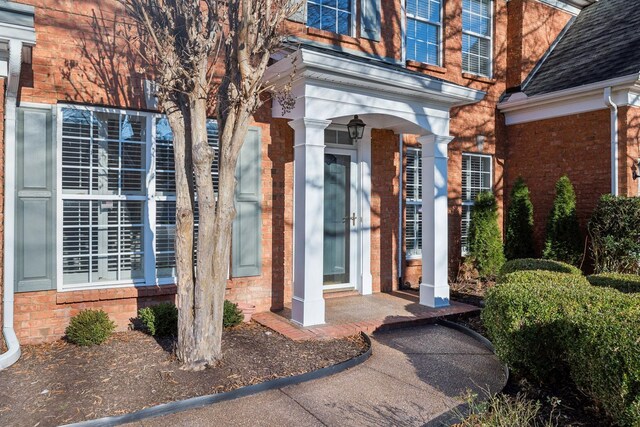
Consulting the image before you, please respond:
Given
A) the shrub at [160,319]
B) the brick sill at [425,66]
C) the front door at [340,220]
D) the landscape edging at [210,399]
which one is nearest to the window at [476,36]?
the brick sill at [425,66]

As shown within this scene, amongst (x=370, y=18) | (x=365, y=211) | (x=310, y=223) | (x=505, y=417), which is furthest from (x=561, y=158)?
(x=505, y=417)

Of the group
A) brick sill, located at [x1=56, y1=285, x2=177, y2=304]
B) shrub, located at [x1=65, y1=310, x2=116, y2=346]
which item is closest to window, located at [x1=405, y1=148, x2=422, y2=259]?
brick sill, located at [x1=56, y1=285, x2=177, y2=304]

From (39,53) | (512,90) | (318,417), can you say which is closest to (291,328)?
(318,417)

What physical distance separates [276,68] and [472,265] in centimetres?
517

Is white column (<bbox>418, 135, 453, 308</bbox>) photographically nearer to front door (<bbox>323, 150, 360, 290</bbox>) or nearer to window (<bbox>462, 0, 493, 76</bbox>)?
front door (<bbox>323, 150, 360, 290</bbox>)

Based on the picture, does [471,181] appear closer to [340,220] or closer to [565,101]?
[565,101]

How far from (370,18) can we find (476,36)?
2887 mm

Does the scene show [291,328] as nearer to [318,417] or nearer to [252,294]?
[252,294]

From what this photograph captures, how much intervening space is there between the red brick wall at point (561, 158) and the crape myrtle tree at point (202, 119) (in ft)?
21.2

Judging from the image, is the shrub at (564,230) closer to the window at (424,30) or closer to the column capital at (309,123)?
the window at (424,30)

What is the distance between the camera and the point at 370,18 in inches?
287

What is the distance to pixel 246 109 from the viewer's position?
4.14 meters

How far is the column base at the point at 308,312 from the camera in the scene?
17.7 ft

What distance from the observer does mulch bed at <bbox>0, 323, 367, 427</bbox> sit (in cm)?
342
